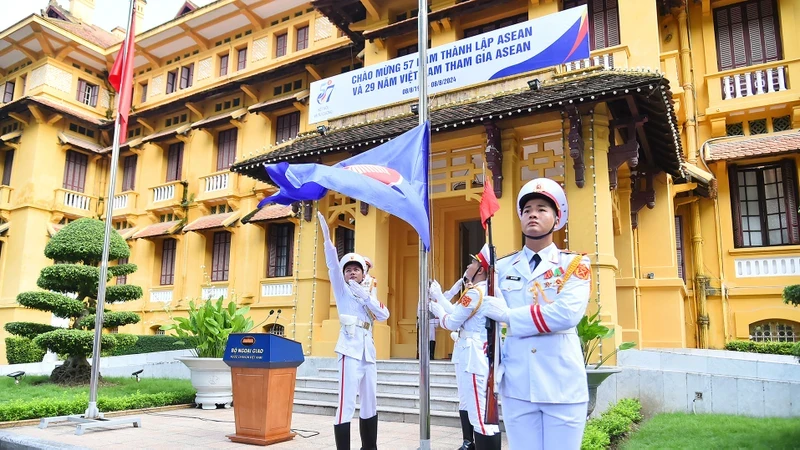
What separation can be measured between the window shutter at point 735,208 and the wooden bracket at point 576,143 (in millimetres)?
5707

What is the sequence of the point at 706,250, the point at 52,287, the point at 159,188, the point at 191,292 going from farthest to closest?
1. the point at 159,188
2. the point at 191,292
3. the point at 706,250
4. the point at 52,287

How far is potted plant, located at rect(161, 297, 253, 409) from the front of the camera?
1109 cm

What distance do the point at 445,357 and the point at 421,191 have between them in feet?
30.7

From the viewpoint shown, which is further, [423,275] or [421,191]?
[421,191]

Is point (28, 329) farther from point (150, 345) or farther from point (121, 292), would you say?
point (150, 345)

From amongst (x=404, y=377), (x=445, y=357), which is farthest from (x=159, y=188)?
(x=404, y=377)

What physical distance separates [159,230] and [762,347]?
1950 cm

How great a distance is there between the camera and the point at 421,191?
19.5 feet

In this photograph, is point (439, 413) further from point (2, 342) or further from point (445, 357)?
point (2, 342)

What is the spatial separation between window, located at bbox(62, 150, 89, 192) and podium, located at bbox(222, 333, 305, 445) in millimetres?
20848

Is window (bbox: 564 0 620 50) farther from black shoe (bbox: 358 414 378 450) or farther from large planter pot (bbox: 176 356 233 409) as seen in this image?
black shoe (bbox: 358 414 378 450)

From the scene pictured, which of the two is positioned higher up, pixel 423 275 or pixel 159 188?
pixel 159 188

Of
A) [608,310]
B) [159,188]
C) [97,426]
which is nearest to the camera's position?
[97,426]

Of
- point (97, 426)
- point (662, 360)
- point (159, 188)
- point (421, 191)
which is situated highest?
point (159, 188)
